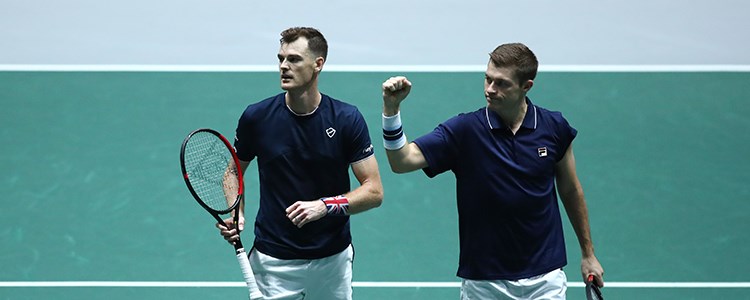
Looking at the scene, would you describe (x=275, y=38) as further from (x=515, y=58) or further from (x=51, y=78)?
(x=515, y=58)

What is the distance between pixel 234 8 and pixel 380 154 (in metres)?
2.27

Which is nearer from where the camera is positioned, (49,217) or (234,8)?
(49,217)

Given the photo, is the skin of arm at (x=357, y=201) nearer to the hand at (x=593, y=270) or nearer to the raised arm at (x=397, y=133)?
the raised arm at (x=397, y=133)

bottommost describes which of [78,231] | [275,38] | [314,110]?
[78,231]

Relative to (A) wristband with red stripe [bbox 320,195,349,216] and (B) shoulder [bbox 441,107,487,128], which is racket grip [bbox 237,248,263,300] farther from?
(B) shoulder [bbox 441,107,487,128]

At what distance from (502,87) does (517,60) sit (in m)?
0.14

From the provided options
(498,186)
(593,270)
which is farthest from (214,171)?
(593,270)

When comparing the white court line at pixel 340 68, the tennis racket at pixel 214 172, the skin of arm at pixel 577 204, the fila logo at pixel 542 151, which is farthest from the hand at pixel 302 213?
the white court line at pixel 340 68

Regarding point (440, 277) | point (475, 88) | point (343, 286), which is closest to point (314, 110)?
point (343, 286)

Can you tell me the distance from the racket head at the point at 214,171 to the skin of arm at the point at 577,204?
1.51m

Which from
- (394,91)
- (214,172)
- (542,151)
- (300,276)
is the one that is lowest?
(300,276)

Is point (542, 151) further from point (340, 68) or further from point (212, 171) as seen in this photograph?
point (340, 68)

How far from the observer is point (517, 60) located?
212 inches

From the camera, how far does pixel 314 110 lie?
5.84 m
